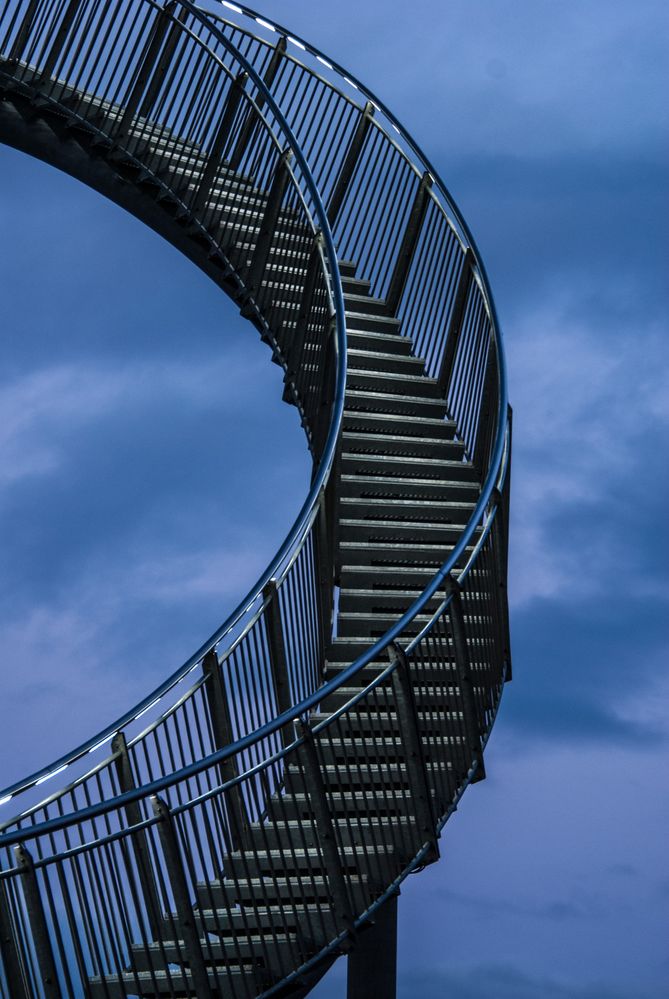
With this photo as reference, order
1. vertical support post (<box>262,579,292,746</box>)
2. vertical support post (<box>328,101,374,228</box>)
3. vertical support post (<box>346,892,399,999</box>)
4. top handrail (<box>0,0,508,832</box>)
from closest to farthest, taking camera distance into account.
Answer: top handrail (<box>0,0,508,832</box>), vertical support post (<box>262,579,292,746</box>), vertical support post (<box>346,892,399,999</box>), vertical support post (<box>328,101,374,228</box>)

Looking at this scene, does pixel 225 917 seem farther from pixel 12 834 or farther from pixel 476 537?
pixel 476 537

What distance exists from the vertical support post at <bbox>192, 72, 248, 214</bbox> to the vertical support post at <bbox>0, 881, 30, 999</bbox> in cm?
985

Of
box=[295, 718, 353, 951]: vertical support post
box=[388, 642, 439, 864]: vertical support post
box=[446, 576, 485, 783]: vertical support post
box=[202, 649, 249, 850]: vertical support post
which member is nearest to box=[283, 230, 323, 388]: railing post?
box=[446, 576, 485, 783]: vertical support post

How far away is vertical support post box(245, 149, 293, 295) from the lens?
16.4 metres

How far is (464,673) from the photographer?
10969 mm

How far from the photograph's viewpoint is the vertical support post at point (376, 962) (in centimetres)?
1368

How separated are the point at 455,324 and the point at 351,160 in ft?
11.4

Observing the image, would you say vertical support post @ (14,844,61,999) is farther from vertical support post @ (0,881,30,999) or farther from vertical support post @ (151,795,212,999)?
vertical support post @ (151,795,212,999)

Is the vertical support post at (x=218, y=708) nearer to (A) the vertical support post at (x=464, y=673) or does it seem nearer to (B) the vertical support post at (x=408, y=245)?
(A) the vertical support post at (x=464, y=673)

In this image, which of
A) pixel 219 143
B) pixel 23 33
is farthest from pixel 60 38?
pixel 219 143

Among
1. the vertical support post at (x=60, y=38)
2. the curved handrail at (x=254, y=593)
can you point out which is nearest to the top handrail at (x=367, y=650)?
the curved handrail at (x=254, y=593)

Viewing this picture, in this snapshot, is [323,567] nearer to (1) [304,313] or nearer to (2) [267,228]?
(1) [304,313]

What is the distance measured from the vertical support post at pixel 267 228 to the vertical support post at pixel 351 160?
171 cm

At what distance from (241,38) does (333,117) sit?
157cm
